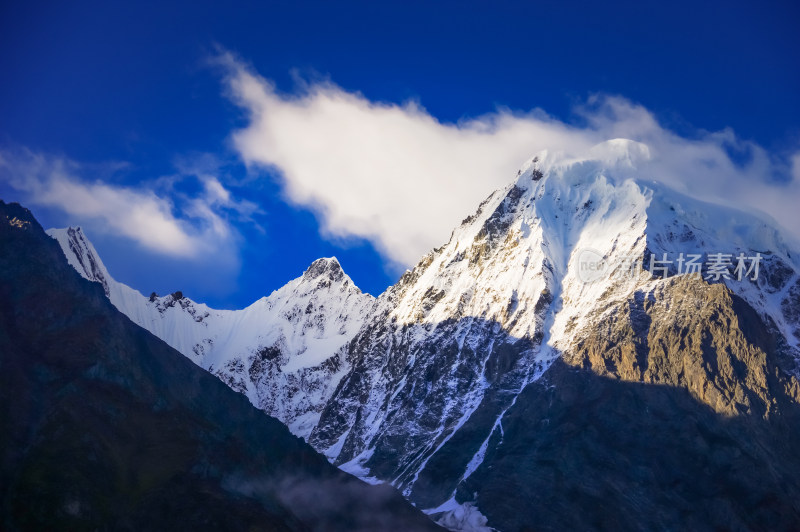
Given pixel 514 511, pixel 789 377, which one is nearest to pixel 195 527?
pixel 514 511

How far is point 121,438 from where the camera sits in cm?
11888

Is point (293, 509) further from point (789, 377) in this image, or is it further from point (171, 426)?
point (789, 377)

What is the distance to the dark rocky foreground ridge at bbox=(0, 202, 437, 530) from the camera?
108312mm

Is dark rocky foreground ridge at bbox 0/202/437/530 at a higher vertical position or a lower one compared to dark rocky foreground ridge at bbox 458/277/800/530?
lower

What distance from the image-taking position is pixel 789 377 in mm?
191375

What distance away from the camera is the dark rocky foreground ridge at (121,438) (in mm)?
108312

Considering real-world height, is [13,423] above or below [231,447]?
A: below

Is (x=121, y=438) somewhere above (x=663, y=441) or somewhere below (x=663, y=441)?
below

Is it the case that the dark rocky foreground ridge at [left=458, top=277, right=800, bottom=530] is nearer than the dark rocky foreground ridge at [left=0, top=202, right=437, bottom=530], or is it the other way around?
the dark rocky foreground ridge at [left=0, top=202, right=437, bottom=530]

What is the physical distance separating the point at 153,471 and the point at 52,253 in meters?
42.1

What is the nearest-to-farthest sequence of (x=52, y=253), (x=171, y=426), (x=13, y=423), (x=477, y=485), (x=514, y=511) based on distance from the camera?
1. (x=13, y=423)
2. (x=171, y=426)
3. (x=52, y=253)
4. (x=514, y=511)
5. (x=477, y=485)

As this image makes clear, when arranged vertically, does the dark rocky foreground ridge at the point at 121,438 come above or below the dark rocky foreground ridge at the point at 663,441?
below

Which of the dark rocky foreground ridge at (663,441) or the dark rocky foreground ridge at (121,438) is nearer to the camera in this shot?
the dark rocky foreground ridge at (121,438)

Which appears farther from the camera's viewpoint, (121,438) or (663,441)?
(663,441)
